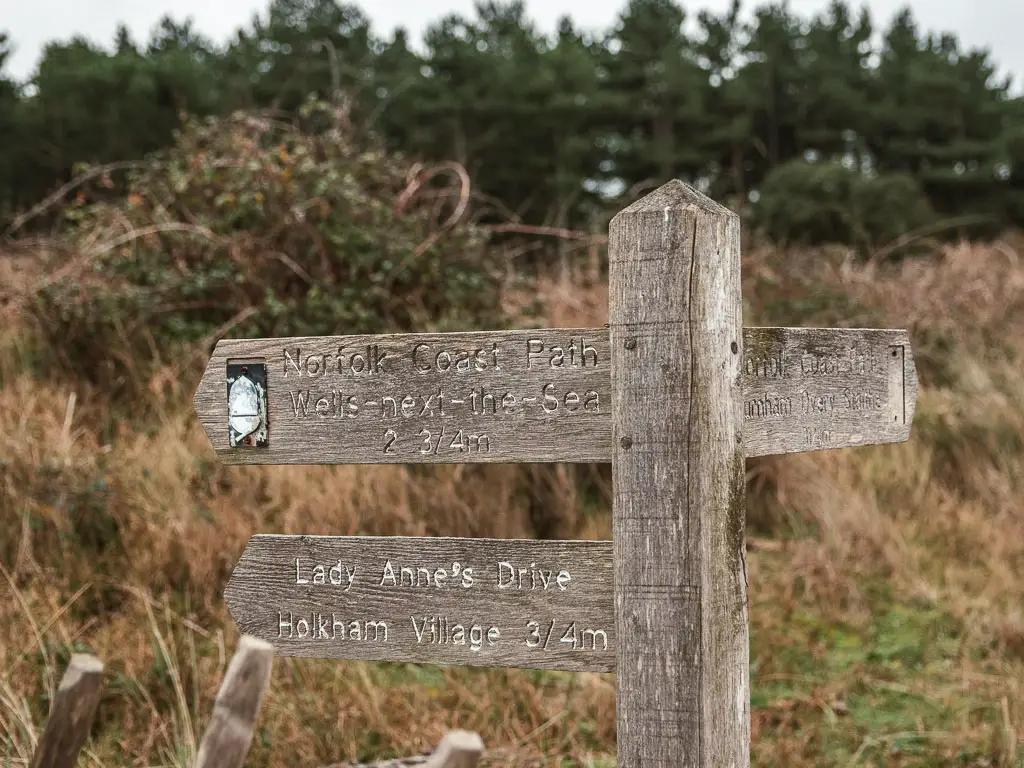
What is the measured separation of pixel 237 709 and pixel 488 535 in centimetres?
302

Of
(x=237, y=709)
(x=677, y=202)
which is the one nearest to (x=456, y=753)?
(x=237, y=709)

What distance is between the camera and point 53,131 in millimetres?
22312

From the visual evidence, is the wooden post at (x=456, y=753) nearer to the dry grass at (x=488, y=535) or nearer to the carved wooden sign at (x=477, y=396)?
the carved wooden sign at (x=477, y=396)

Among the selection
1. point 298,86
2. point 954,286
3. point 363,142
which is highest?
point 298,86

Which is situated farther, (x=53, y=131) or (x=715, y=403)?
(x=53, y=131)

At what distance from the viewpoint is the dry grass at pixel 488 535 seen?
355cm

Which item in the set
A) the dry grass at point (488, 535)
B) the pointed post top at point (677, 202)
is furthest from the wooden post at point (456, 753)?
the dry grass at point (488, 535)

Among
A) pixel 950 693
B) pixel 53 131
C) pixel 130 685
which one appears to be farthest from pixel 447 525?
pixel 53 131

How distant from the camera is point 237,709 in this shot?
6.43 feet

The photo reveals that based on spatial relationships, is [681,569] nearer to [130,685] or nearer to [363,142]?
[130,685]

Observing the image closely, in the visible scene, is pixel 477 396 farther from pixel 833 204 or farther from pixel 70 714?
pixel 833 204

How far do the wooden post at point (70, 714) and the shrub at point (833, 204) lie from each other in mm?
19869

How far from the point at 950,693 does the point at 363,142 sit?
235 inches

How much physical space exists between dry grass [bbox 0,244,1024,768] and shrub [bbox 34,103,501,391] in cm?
41
